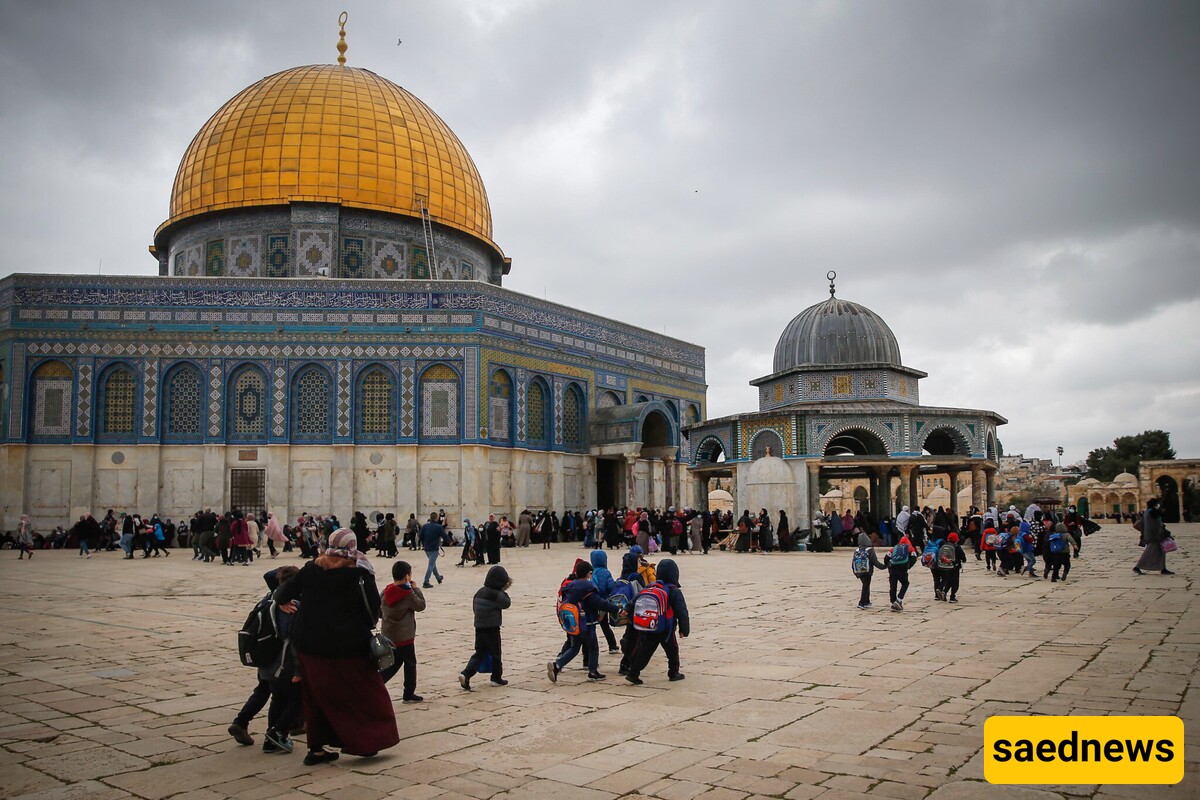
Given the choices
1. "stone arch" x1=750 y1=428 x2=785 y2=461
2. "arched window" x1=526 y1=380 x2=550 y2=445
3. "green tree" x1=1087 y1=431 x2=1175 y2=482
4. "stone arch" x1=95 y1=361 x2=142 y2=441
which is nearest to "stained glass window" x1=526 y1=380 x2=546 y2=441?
"arched window" x1=526 y1=380 x2=550 y2=445

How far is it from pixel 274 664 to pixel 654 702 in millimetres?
2520

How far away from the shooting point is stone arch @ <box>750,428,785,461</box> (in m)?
26.5

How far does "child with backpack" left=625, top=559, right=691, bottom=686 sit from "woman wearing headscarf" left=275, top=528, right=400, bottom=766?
7.87ft

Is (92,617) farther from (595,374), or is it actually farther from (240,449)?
(595,374)

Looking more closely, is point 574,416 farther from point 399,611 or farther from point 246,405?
point 399,611

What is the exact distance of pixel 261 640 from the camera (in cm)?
548

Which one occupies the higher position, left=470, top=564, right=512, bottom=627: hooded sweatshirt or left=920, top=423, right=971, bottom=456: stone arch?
left=920, top=423, right=971, bottom=456: stone arch

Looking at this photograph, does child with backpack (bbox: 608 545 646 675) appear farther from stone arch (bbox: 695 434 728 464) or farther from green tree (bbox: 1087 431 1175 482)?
green tree (bbox: 1087 431 1175 482)

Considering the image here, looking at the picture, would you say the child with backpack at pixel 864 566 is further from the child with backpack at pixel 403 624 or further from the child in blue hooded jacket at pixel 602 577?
Answer: the child with backpack at pixel 403 624

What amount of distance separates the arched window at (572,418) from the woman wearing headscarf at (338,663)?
26.5 m

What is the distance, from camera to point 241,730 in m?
5.50

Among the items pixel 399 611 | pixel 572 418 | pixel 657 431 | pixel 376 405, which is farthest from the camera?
pixel 657 431

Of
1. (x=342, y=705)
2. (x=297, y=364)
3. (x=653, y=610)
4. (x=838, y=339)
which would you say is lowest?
(x=342, y=705)

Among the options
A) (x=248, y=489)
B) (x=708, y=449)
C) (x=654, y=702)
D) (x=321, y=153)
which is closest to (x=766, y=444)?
(x=708, y=449)
